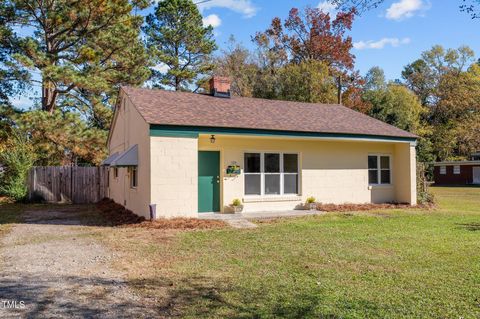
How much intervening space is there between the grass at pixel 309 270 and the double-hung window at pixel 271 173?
11.3ft

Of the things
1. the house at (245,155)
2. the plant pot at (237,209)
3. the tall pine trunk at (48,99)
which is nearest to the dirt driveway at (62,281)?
the house at (245,155)

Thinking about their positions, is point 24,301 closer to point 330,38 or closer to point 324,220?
point 324,220

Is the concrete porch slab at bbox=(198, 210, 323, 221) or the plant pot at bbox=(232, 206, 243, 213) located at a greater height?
the plant pot at bbox=(232, 206, 243, 213)

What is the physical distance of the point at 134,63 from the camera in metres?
25.6

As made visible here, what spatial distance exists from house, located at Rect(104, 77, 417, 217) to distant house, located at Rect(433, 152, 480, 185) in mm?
27333

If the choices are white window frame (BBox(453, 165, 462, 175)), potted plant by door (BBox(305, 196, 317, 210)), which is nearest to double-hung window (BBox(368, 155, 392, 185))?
potted plant by door (BBox(305, 196, 317, 210))

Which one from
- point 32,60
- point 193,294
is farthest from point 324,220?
point 32,60

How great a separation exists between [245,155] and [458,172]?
113ft

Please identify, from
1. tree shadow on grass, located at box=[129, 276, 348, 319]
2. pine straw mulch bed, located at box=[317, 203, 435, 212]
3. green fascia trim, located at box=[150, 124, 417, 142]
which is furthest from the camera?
pine straw mulch bed, located at box=[317, 203, 435, 212]

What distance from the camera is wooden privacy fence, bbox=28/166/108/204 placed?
19.9 meters

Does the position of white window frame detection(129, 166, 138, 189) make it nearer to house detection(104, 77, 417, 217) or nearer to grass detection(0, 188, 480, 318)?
house detection(104, 77, 417, 217)

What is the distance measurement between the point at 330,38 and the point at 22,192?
2891 cm

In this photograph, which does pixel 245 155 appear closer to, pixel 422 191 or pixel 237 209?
pixel 237 209

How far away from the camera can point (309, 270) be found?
638 cm
